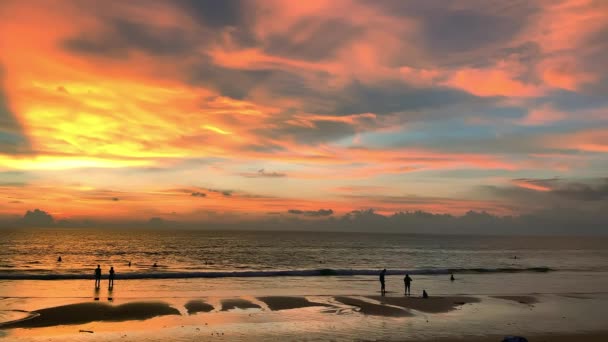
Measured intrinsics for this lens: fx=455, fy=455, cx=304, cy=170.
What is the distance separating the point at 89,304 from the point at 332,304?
16.8 meters

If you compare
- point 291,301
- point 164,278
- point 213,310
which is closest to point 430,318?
point 291,301

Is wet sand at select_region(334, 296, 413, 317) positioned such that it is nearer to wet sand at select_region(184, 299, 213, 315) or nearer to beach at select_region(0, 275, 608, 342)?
beach at select_region(0, 275, 608, 342)

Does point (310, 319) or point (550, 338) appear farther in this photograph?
point (310, 319)

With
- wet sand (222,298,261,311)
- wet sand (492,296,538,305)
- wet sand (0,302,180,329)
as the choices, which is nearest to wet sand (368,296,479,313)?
wet sand (492,296,538,305)

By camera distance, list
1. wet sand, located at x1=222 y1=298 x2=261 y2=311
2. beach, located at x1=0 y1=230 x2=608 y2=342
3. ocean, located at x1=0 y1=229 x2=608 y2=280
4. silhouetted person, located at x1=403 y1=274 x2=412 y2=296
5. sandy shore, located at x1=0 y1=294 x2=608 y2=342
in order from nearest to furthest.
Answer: sandy shore, located at x1=0 y1=294 x2=608 y2=342, beach, located at x1=0 y1=230 x2=608 y2=342, wet sand, located at x1=222 y1=298 x2=261 y2=311, silhouetted person, located at x1=403 y1=274 x2=412 y2=296, ocean, located at x1=0 y1=229 x2=608 y2=280

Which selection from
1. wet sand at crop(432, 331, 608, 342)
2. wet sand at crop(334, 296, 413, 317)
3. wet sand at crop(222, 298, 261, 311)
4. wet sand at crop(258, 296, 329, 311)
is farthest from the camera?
wet sand at crop(258, 296, 329, 311)

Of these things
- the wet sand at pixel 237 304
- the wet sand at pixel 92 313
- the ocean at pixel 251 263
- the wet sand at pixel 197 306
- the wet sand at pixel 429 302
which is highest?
the wet sand at pixel 92 313

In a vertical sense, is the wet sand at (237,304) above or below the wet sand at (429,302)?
above

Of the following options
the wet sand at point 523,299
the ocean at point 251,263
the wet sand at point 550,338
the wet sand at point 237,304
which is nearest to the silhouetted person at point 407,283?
Answer: the wet sand at point 523,299

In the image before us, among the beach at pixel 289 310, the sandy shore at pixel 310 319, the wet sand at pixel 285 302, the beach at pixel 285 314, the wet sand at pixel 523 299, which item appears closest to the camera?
the sandy shore at pixel 310 319

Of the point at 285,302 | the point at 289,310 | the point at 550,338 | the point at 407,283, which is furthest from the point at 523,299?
the point at 289,310

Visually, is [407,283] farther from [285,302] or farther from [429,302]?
[285,302]

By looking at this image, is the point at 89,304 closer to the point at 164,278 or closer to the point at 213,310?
the point at 213,310

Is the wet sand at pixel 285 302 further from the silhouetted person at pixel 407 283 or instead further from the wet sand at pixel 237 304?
the silhouetted person at pixel 407 283
